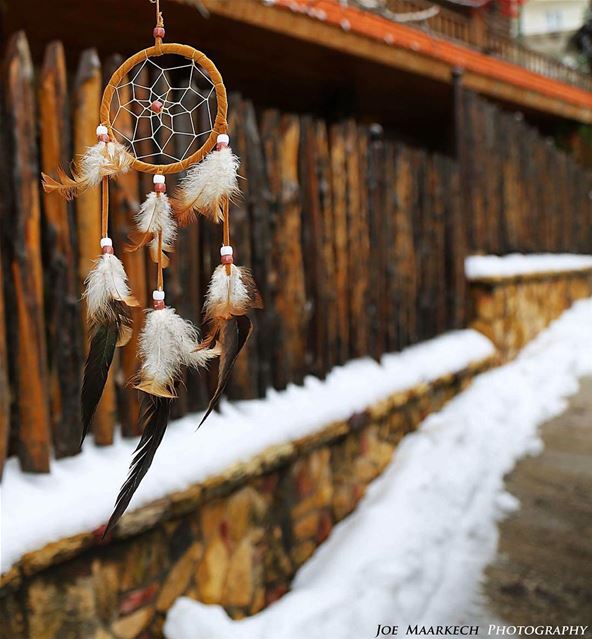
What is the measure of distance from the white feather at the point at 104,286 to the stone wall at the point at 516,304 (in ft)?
14.6

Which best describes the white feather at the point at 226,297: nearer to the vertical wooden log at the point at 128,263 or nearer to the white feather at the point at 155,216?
the white feather at the point at 155,216

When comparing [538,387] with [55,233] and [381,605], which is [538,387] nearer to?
[381,605]

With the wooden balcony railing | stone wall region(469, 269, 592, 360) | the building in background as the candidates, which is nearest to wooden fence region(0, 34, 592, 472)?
stone wall region(469, 269, 592, 360)

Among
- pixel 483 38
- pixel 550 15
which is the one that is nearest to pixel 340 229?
pixel 483 38

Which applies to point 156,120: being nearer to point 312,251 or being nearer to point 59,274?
point 59,274

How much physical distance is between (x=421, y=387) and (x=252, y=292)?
10.5ft

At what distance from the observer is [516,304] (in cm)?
573

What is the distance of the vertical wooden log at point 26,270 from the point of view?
76.3 inches

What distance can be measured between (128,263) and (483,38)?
8.54 m

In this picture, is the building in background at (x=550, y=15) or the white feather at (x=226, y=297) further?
the building in background at (x=550, y=15)

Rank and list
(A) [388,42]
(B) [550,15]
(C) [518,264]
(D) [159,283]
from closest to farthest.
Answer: (D) [159,283] < (A) [388,42] < (C) [518,264] < (B) [550,15]

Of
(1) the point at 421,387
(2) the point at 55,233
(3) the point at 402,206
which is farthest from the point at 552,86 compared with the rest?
(2) the point at 55,233

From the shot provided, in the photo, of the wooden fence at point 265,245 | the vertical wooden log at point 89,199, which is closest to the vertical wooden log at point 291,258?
the wooden fence at point 265,245

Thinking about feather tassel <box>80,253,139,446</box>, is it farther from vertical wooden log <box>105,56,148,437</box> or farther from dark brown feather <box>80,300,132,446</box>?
vertical wooden log <box>105,56,148,437</box>
